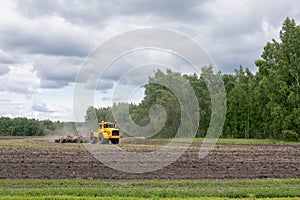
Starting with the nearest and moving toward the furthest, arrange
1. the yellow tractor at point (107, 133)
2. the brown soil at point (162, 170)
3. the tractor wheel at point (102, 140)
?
the brown soil at point (162, 170) < the yellow tractor at point (107, 133) < the tractor wheel at point (102, 140)

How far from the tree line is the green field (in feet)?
93.3

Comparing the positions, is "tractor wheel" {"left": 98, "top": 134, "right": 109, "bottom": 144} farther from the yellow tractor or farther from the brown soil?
the brown soil

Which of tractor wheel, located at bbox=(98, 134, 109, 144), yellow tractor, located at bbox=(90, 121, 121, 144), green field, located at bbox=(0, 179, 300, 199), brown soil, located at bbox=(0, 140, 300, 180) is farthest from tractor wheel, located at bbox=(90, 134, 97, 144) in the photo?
green field, located at bbox=(0, 179, 300, 199)

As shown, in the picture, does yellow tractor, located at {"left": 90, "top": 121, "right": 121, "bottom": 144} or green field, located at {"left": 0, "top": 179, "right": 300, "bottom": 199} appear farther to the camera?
yellow tractor, located at {"left": 90, "top": 121, "right": 121, "bottom": 144}

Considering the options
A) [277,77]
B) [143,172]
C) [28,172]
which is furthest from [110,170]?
[277,77]

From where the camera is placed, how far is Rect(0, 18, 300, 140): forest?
58281mm

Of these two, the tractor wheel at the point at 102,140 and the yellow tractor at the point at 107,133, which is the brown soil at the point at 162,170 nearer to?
the yellow tractor at the point at 107,133

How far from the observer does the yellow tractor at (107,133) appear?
138ft

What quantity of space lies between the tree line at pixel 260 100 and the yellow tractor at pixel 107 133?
171cm

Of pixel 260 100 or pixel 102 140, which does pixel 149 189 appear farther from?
pixel 260 100

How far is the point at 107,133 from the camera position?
140 feet

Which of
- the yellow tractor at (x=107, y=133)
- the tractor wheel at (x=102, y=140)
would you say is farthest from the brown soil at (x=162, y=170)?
the tractor wheel at (x=102, y=140)

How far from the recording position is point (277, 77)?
60.5 metres

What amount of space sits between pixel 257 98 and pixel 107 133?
39.5 m
